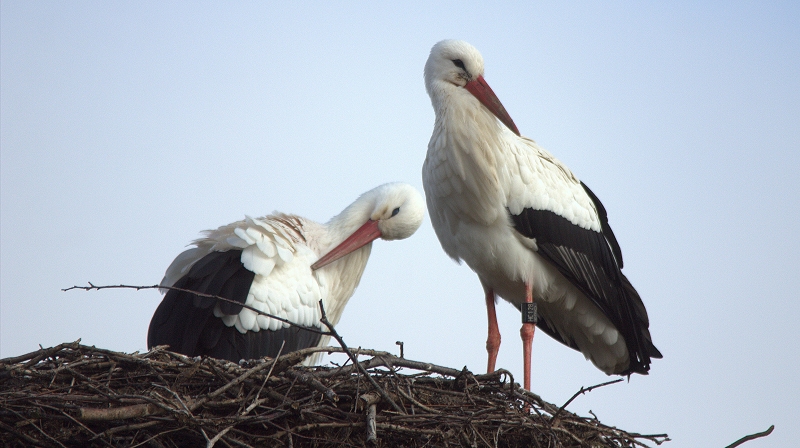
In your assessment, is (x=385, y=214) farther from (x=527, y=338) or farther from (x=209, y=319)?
(x=209, y=319)

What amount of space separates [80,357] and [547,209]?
2.29m

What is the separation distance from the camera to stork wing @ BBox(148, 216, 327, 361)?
14.5 ft

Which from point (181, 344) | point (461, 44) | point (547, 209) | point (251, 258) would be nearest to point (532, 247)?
point (547, 209)

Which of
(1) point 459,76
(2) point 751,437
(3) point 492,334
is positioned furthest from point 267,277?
(2) point 751,437

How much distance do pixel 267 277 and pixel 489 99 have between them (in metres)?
1.40

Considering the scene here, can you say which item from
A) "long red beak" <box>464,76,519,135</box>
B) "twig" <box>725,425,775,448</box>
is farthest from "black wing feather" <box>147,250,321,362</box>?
"twig" <box>725,425,775,448</box>

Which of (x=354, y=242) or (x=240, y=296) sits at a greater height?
(x=354, y=242)

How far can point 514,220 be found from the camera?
457cm

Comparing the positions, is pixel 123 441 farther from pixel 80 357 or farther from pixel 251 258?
pixel 251 258

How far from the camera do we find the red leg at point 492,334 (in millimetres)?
4918

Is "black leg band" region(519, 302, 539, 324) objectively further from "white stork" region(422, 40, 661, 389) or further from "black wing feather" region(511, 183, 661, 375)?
"black wing feather" region(511, 183, 661, 375)

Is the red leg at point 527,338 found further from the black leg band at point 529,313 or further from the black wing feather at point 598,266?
the black wing feather at point 598,266

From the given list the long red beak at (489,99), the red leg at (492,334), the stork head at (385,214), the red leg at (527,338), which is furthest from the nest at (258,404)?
the stork head at (385,214)

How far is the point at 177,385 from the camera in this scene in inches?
133
